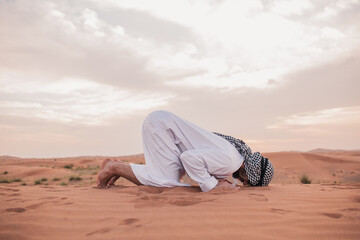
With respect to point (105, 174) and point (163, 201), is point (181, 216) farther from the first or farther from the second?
point (105, 174)

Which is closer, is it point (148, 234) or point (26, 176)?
point (148, 234)

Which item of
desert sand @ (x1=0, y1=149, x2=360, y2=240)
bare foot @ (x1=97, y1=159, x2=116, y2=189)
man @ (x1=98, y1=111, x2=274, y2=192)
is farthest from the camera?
bare foot @ (x1=97, y1=159, x2=116, y2=189)

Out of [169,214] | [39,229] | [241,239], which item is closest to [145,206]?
[169,214]

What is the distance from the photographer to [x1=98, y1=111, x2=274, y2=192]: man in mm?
3818

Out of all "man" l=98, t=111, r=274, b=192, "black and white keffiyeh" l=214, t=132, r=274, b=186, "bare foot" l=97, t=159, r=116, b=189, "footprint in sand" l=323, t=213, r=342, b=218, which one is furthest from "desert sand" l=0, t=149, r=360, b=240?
"bare foot" l=97, t=159, r=116, b=189

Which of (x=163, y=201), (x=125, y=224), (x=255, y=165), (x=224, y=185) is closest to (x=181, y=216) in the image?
(x=125, y=224)

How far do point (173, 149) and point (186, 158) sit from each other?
0.38 m

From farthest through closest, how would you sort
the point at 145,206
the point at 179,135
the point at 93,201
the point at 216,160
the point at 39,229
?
1. the point at 179,135
2. the point at 216,160
3. the point at 93,201
4. the point at 145,206
5. the point at 39,229

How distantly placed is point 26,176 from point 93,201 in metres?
11.6

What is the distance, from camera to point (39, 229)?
2.24 metres

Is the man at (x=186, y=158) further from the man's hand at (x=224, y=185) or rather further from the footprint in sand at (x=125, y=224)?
the footprint in sand at (x=125, y=224)

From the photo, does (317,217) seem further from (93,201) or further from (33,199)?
(33,199)

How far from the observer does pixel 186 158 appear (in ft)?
12.3

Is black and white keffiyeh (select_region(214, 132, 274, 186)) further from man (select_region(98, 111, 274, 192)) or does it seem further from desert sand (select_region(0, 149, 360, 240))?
desert sand (select_region(0, 149, 360, 240))
